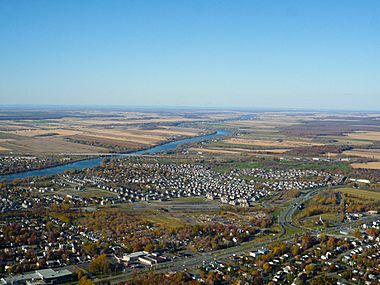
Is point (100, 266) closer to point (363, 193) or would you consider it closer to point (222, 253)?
point (222, 253)

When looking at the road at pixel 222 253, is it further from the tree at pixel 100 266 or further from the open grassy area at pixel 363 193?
the open grassy area at pixel 363 193

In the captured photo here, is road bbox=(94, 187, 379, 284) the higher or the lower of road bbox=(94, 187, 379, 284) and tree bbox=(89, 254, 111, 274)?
the lower

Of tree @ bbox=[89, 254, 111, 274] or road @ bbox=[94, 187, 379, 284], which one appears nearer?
road @ bbox=[94, 187, 379, 284]

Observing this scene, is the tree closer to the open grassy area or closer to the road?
the road

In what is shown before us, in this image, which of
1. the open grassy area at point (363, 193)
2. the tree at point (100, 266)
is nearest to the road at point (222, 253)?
the tree at point (100, 266)

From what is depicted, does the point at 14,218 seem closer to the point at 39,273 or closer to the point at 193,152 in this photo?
the point at 39,273

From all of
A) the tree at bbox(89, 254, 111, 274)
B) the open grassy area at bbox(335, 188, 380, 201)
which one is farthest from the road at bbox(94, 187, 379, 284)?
the open grassy area at bbox(335, 188, 380, 201)

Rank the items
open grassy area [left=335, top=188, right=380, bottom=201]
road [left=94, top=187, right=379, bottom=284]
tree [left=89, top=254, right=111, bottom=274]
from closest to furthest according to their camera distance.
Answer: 1. road [left=94, top=187, right=379, bottom=284]
2. tree [left=89, top=254, right=111, bottom=274]
3. open grassy area [left=335, top=188, right=380, bottom=201]

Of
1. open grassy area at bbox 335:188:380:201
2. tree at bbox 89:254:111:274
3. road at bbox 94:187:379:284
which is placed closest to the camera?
road at bbox 94:187:379:284

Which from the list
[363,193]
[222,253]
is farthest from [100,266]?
[363,193]

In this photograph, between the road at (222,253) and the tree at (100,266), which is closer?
the road at (222,253)

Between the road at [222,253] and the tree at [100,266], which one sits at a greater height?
the tree at [100,266]
